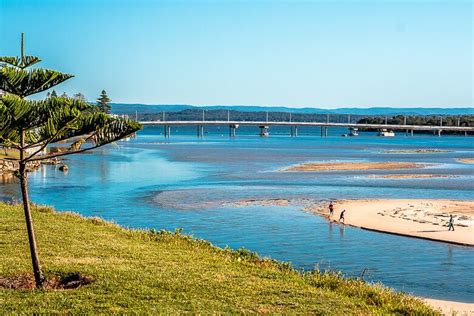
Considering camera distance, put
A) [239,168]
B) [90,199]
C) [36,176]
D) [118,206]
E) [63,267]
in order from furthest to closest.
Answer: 1. [239,168]
2. [36,176]
3. [90,199]
4. [118,206]
5. [63,267]

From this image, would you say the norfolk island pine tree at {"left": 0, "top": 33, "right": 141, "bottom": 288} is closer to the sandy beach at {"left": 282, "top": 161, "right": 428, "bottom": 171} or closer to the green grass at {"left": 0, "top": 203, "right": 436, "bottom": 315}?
the green grass at {"left": 0, "top": 203, "right": 436, "bottom": 315}

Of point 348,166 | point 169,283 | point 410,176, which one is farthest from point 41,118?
point 348,166

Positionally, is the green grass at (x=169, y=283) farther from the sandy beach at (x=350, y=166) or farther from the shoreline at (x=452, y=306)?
the sandy beach at (x=350, y=166)

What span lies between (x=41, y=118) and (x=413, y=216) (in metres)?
24.8

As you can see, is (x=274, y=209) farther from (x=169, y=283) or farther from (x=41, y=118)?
(x=41, y=118)

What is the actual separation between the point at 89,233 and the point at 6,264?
4.88 meters

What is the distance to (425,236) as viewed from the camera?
27.0 m

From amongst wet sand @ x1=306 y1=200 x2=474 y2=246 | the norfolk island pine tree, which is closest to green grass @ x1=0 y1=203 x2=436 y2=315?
the norfolk island pine tree

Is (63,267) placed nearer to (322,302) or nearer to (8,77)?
(8,77)

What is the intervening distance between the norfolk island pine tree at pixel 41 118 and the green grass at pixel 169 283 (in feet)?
4.56

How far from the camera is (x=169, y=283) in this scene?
473 inches

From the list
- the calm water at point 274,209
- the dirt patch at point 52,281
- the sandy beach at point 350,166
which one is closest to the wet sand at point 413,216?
the calm water at point 274,209

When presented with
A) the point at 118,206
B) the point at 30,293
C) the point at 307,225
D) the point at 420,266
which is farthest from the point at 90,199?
the point at 30,293

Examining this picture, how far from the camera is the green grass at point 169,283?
10578mm
